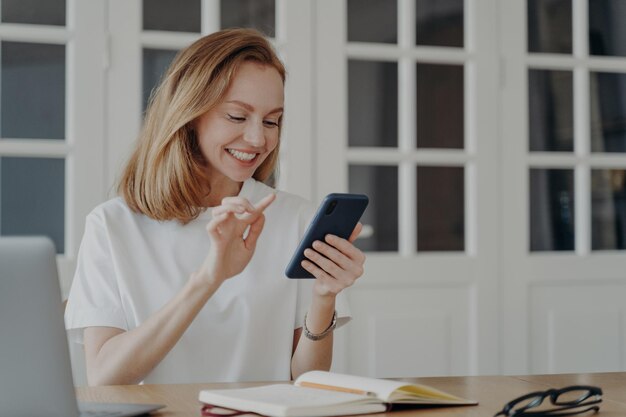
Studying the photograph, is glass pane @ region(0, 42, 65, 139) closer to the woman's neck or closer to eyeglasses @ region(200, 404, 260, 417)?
the woman's neck

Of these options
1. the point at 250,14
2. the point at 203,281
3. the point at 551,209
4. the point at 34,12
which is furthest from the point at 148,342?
the point at 551,209

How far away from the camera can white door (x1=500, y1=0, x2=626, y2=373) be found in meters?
3.76

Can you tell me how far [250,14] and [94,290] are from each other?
1.67m

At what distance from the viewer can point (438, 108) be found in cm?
375

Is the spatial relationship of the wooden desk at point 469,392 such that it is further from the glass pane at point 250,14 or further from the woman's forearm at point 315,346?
the glass pane at point 250,14

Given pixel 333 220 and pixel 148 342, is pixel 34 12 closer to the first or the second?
pixel 148 342

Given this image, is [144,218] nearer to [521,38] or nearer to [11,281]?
[11,281]

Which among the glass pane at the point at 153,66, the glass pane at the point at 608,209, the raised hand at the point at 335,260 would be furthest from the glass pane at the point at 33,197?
the glass pane at the point at 608,209

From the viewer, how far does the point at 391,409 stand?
4.88 ft

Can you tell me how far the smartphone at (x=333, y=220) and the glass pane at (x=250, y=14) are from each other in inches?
71.2

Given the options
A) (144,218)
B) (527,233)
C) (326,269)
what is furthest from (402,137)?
(326,269)

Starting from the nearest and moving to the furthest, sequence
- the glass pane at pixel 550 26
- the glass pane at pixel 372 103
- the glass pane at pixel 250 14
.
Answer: the glass pane at pixel 250 14 < the glass pane at pixel 372 103 < the glass pane at pixel 550 26

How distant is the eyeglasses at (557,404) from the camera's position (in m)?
1.37

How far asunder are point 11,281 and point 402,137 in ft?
8.83
